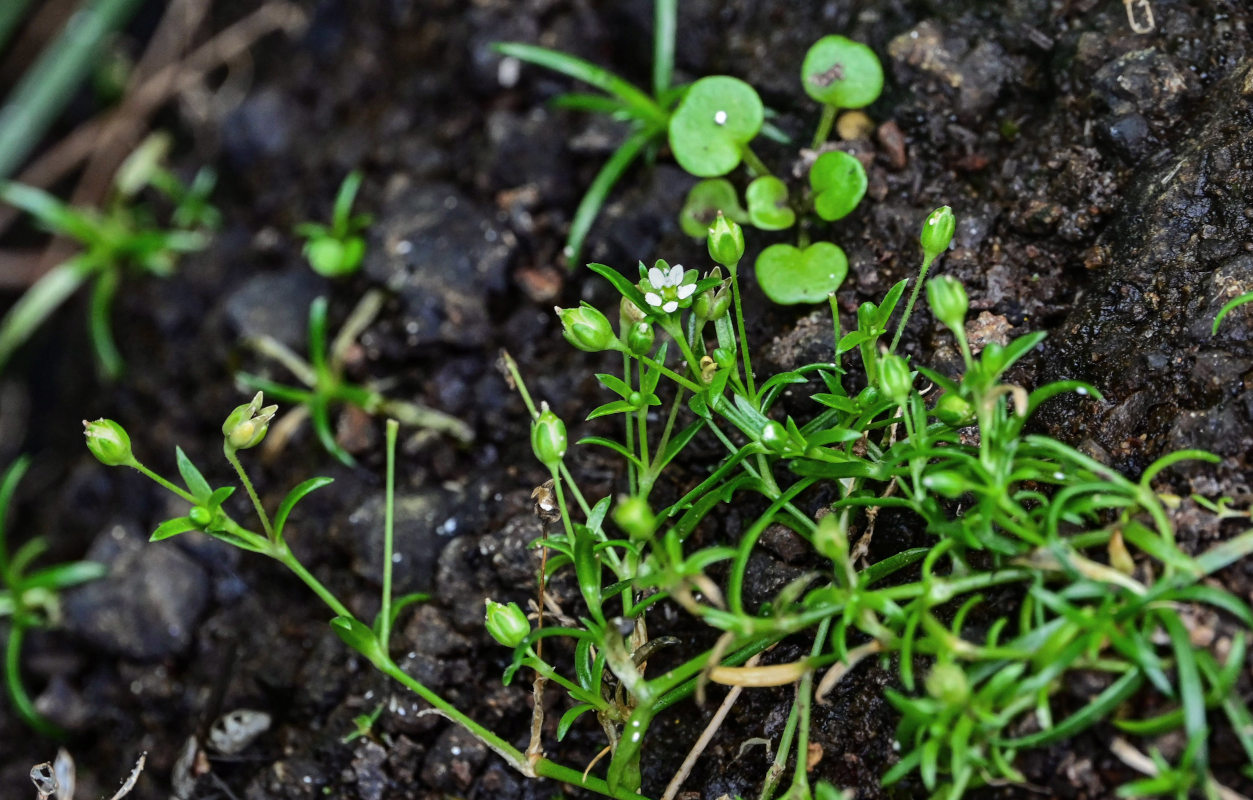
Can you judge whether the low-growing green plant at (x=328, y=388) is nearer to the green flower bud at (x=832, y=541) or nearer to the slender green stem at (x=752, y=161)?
the slender green stem at (x=752, y=161)

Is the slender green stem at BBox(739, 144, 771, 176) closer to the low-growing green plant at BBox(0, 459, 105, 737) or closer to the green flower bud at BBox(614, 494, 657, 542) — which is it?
the green flower bud at BBox(614, 494, 657, 542)

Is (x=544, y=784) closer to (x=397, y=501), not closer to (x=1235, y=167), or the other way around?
(x=397, y=501)

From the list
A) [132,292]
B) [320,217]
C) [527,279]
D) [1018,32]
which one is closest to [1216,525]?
[1018,32]

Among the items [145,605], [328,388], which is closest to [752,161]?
[328,388]

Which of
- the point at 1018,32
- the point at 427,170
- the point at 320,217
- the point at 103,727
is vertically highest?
the point at 1018,32

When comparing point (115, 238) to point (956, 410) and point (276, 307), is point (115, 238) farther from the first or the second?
point (956, 410)

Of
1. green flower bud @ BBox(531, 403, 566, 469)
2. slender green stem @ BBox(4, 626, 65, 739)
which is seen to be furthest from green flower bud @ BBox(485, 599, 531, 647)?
slender green stem @ BBox(4, 626, 65, 739)

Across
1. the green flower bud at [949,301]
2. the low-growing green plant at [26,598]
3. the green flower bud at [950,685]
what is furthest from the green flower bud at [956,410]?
the low-growing green plant at [26,598]
